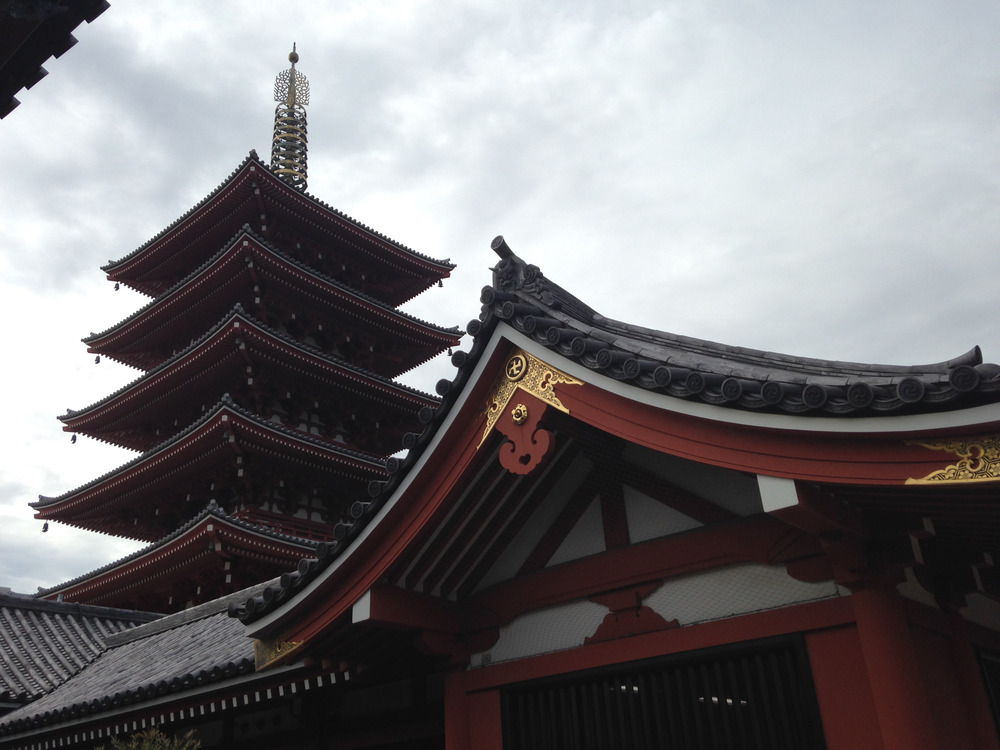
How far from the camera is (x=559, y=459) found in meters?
6.61

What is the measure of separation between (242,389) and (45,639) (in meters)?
7.31

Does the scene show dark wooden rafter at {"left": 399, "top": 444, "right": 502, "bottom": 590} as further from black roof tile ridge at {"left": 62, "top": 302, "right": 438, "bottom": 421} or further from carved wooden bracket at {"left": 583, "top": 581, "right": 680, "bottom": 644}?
black roof tile ridge at {"left": 62, "top": 302, "right": 438, "bottom": 421}

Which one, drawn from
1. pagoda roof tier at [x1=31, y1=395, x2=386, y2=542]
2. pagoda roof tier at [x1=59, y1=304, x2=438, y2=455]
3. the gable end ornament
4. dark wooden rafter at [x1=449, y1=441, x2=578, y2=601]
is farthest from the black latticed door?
pagoda roof tier at [x1=59, y1=304, x2=438, y2=455]

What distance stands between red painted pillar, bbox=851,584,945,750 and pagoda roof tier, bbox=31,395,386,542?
50.4 feet

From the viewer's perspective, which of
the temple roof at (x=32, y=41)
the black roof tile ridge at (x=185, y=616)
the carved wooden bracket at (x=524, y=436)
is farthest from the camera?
the black roof tile ridge at (x=185, y=616)

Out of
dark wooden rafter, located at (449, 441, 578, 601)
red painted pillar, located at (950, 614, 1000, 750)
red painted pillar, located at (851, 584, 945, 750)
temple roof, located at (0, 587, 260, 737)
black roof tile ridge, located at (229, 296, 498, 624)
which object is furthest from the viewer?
temple roof, located at (0, 587, 260, 737)

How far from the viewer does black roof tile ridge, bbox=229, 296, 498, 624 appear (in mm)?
5926

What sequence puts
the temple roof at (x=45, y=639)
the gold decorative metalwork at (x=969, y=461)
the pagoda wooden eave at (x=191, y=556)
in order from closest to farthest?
1. the gold decorative metalwork at (x=969, y=461)
2. the temple roof at (x=45, y=639)
3. the pagoda wooden eave at (x=191, y=556)

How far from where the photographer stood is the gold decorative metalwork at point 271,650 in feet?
21.2

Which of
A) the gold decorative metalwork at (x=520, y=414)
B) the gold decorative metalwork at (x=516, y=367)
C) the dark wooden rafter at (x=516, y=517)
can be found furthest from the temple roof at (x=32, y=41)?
the dark wooden rafter at (x=516, y=517)

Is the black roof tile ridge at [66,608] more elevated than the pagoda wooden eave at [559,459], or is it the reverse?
the black roof tile ridge at [66,608]

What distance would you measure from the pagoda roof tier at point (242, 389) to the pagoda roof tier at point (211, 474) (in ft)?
5.52

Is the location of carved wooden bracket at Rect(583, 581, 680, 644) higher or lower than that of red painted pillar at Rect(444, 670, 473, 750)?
higher

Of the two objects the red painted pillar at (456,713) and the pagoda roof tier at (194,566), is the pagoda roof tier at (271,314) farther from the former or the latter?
the red painted pillar at (456,713)
